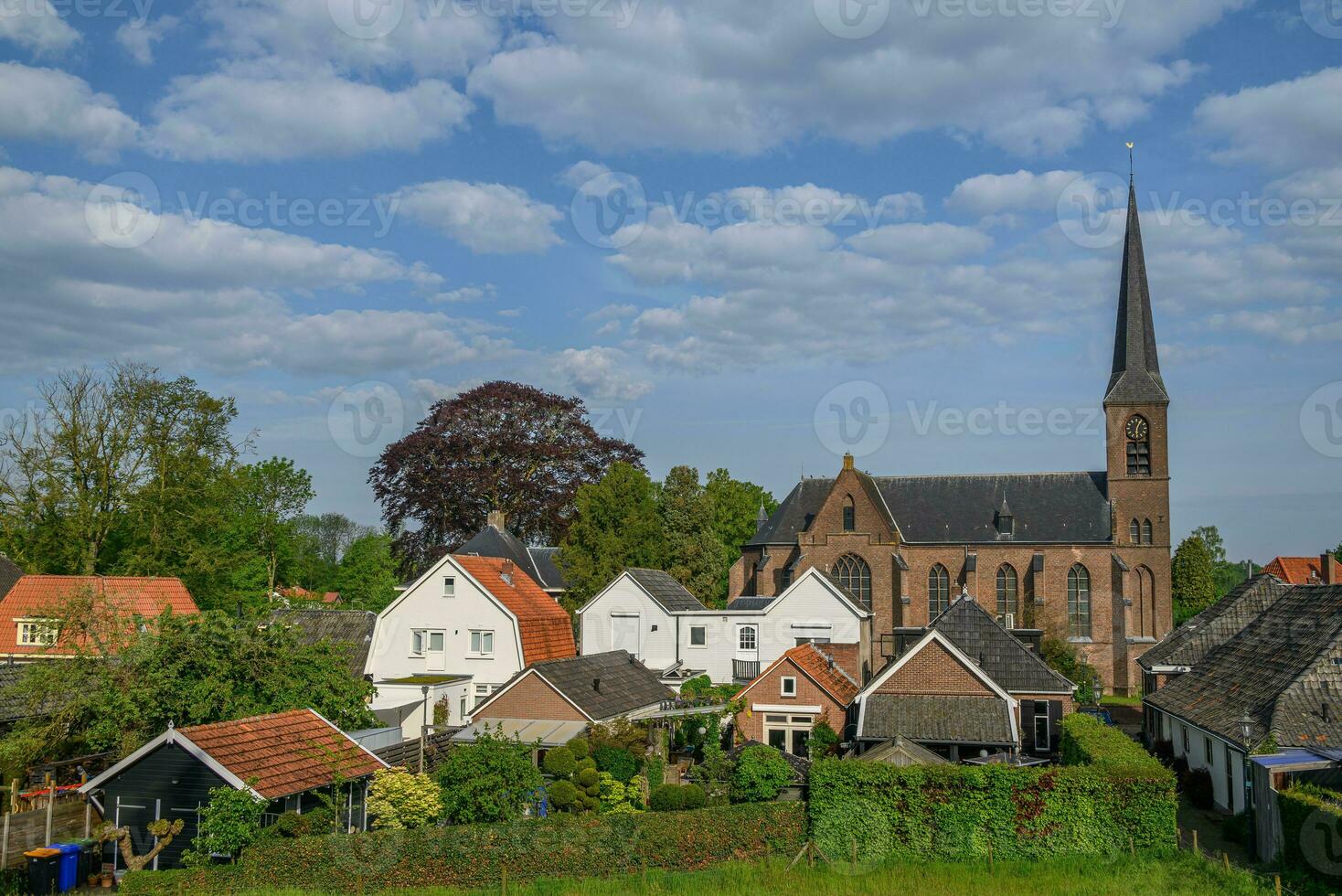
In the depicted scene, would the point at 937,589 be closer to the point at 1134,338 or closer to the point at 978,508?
the point at 978,508

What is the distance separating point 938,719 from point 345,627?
80.2 ft

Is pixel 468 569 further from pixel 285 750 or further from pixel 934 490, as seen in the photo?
pixel 934 490

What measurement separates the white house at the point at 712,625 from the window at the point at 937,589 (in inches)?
488

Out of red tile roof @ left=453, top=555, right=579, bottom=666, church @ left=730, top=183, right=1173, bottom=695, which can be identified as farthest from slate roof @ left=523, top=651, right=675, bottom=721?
church @ left=730, top=183, right=1173, bottom=695

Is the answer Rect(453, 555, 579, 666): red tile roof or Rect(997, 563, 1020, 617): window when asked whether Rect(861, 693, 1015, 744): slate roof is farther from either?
Rect(997, 563, 1020, 617): window

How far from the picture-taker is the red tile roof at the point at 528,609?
129 ft

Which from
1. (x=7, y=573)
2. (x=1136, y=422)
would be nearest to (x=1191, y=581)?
(x=1136, y=422)

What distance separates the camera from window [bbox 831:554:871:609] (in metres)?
58.0

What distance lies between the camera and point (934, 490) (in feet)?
205

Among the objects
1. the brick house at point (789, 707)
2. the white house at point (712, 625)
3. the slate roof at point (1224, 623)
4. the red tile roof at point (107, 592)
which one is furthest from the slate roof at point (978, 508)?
the red tile roof at point (107, 592)

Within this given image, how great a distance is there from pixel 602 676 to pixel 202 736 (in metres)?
15.2

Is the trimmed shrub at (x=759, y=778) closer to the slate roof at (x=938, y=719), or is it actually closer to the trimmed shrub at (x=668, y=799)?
the trimmed shrub at (x=668, y=799)

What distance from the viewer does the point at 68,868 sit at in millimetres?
19328

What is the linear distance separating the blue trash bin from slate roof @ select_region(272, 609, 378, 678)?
2020 centimetres
